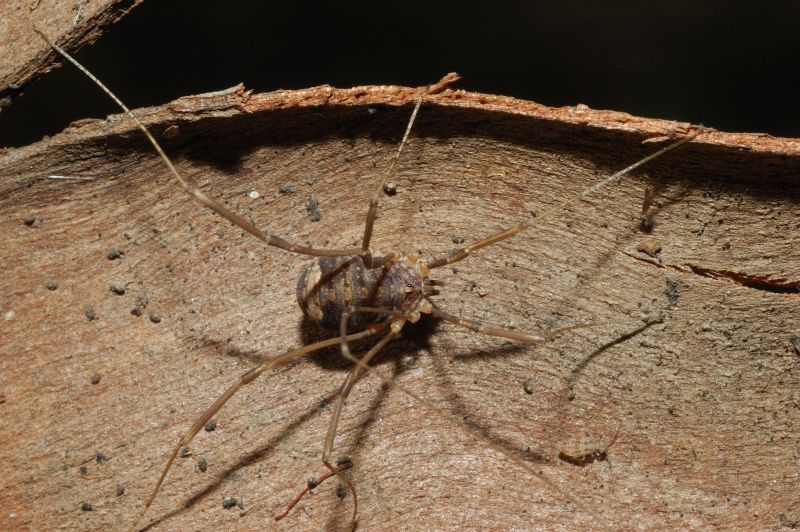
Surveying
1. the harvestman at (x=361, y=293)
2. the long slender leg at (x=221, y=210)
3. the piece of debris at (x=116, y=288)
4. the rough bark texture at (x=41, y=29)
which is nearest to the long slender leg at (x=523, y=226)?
the harvestman at (x=361, y=293)

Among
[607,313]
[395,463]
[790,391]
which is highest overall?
[607,313]

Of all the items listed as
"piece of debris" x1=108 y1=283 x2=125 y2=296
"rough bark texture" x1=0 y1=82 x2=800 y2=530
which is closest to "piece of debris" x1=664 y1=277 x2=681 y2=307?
"rough bark texture" x1=0 y1=82 x2=800 y2=530

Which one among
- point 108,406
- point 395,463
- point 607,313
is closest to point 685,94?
point 607,313

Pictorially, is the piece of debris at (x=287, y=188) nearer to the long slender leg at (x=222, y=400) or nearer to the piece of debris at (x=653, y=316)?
the long slender leg at (x=222, y=400)

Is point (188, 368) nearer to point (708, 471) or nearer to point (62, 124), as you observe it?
point (62, 124)

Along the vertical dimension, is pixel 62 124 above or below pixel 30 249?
above

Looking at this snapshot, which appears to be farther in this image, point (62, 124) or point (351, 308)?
point (62, 124)

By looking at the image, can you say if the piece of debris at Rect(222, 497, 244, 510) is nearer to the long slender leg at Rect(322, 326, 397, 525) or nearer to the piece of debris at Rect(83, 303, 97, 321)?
the long slender leg at Rect(322, 326, 397, 525)

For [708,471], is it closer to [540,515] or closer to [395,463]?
[540,515]
